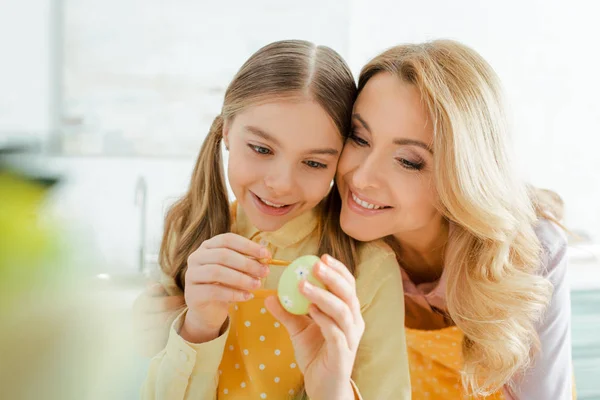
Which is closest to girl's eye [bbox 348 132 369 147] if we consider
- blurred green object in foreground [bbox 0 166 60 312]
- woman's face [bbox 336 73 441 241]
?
woman's face [bbox 336 73 441 241]

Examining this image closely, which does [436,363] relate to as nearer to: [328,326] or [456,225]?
[456,225]

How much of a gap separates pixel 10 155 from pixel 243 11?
2.32 metres

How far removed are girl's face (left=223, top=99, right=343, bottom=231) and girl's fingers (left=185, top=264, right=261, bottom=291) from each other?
159 millimetres

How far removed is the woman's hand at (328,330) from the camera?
71 cm

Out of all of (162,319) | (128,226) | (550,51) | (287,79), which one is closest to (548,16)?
(550,51)

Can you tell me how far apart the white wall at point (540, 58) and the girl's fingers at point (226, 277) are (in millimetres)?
1856

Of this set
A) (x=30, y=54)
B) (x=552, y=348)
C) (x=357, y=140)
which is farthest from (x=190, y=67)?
(x=552, y=348)

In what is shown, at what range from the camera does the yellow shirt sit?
902 mm

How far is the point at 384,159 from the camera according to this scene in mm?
934

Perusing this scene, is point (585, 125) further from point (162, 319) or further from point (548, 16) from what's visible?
point (162, 319)

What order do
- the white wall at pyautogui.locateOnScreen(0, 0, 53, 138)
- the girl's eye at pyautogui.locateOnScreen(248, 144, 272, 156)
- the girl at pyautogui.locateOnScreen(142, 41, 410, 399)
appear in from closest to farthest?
the girl at pyautogui.locateOnScreen(142, 41, 410, 399), the girl's eye at pyautogui.locateOnScreen(248, 144, 272, 156), the white wall at pyautogui.locateOnScreen(0, 0, 53, 138)

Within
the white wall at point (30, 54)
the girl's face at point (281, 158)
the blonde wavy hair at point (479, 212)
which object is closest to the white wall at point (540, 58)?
the white wall at point (30, 54)

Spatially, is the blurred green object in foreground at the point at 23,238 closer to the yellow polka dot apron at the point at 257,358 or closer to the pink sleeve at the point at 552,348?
the yellow polka dot apron at the point at 257,358

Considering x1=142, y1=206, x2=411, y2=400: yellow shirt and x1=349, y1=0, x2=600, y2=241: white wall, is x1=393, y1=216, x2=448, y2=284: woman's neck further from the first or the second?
x1=349, y1=0, x2=600, y2=241: white wall
